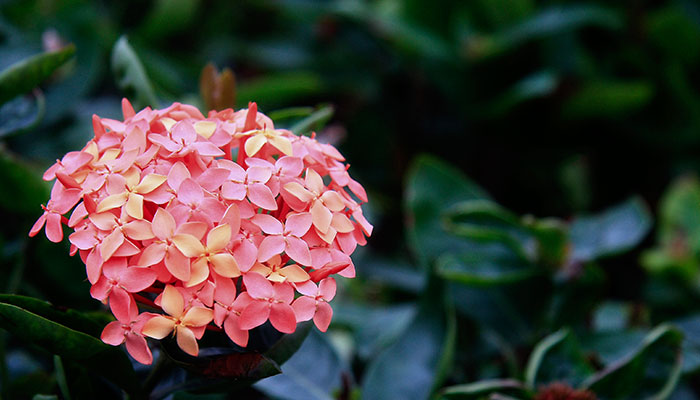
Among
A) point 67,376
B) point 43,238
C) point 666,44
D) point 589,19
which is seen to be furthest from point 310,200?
point 666,44

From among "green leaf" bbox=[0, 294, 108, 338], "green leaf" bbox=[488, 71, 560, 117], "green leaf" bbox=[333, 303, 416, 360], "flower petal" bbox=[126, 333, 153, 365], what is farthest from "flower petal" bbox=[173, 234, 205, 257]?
"green leaf" bbox=[488, 71, 560, 117]

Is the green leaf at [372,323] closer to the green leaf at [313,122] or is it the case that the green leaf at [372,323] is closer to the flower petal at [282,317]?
the green leaf at [313,122]

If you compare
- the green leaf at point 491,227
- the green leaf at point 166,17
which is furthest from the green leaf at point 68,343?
the green leaf at point 166,17

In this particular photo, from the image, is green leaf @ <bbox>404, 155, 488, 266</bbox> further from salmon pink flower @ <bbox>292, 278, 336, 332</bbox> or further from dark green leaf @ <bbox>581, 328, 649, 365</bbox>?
salmon pink flower @ <bbox>292, 278, 336, 332</bbox>

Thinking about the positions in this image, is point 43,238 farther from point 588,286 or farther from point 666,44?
point 666,44

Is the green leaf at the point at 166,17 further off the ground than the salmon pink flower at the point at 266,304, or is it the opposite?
the green leaf at the point at 166,17

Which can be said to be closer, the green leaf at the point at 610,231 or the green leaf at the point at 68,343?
the green leaf at the point at 68,343

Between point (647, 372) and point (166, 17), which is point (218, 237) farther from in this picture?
point (166, 17)
